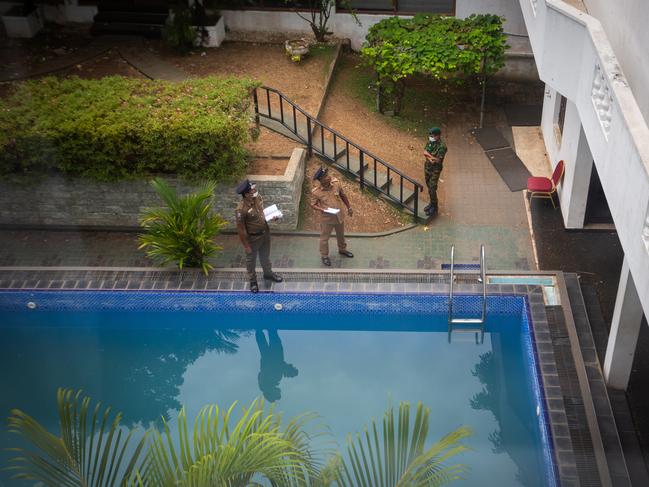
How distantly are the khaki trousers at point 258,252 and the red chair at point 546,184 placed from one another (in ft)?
15.3

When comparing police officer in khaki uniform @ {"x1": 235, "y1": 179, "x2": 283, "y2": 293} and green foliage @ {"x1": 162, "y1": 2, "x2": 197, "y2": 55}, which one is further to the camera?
green foliage @ {"x1": 162, "y1": 2, "x2": 197, "y2": 55}

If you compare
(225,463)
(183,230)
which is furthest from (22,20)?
(225,463)

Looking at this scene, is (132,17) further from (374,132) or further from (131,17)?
(374,132)

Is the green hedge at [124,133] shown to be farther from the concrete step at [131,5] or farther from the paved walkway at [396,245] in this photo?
the concrete step at [131,5]

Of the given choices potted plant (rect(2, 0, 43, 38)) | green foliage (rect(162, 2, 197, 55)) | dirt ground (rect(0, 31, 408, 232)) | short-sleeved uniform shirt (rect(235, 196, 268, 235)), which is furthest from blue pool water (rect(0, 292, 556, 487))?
potted plant (rect(2, 0, 43, 38))

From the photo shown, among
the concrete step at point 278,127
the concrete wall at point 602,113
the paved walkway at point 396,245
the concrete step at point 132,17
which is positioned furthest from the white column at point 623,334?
the concrete step at point 132,17

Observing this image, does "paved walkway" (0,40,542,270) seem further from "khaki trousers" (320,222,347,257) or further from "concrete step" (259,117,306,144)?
"concrete step" (259,117,306,144)

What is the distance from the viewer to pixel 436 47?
47.6 ft

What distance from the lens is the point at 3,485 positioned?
8938 mm

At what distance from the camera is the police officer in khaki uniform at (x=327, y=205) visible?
11.3 m

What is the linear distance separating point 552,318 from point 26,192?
8365mm

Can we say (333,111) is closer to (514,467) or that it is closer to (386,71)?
(386,71)

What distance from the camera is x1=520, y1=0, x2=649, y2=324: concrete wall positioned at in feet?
23.2

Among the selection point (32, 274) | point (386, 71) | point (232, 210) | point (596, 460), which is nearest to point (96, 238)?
point (32, 274)
